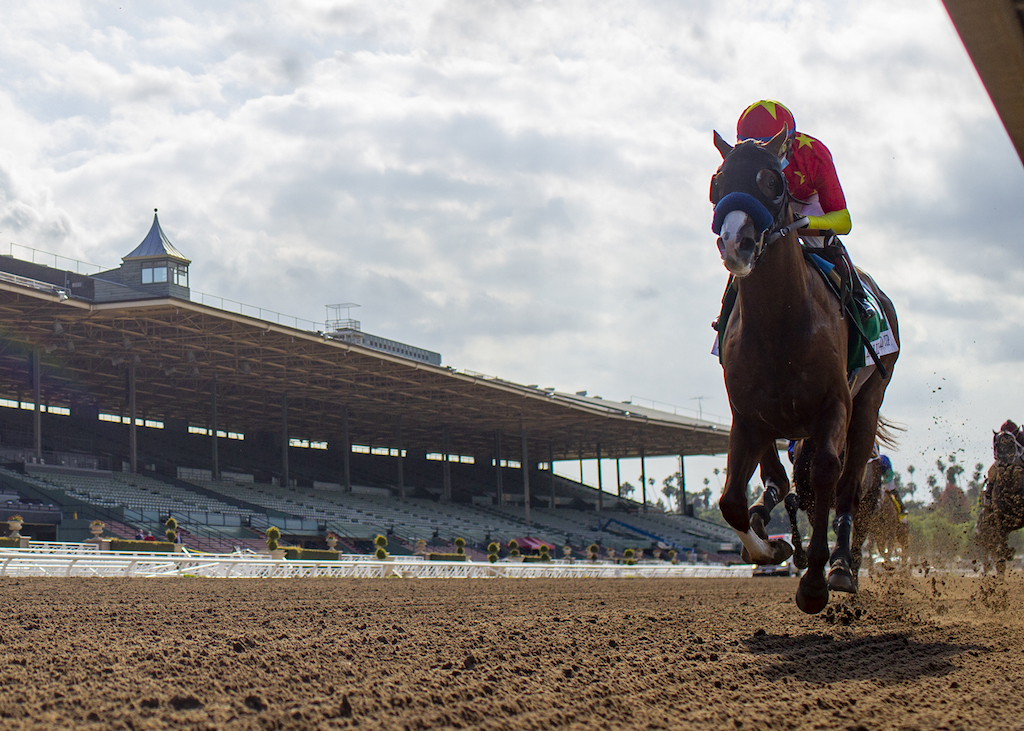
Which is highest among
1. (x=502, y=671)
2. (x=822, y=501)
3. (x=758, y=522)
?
(x=822, y=501)

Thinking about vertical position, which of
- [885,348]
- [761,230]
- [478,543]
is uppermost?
[761,230]

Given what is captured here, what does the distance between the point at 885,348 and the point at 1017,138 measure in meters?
2.66

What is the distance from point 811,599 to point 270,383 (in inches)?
1840

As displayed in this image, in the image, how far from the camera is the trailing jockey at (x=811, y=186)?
277 inches

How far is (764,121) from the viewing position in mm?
7145

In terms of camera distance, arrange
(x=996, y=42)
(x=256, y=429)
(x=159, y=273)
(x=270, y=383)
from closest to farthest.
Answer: (x=996, y=42)
(x=270, y=383)
(x=159, y=273)
(x=256, y=429)

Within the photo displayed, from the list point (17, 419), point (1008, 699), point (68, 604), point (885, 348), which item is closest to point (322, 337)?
point (17, 419)

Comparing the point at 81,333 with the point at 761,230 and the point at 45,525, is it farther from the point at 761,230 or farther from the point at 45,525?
the point at 761,230

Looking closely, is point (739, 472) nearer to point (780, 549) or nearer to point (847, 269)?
point (780, 549)

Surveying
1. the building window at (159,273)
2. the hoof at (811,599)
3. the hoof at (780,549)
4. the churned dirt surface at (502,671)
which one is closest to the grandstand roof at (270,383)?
the building window at (159,273)

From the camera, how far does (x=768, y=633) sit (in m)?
6.55

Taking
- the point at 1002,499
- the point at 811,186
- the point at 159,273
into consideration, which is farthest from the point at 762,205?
the point at 159,273

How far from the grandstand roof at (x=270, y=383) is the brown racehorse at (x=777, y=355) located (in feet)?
102

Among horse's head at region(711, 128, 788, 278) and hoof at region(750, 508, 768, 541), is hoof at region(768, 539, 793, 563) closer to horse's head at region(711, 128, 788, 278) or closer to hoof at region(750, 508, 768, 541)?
hoof at region(750, 508, 768, 541)
